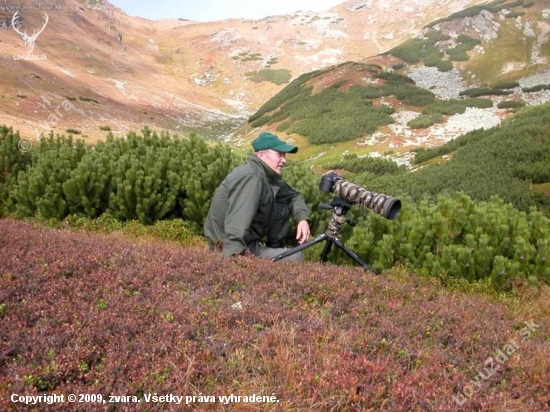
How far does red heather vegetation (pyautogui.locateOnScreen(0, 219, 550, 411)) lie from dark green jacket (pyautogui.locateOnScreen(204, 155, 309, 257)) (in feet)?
1.19

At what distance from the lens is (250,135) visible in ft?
128

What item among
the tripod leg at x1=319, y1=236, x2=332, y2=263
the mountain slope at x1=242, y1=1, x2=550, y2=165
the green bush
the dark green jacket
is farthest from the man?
the mountain slope at x1=242, y1=1, x2=550, y2=165

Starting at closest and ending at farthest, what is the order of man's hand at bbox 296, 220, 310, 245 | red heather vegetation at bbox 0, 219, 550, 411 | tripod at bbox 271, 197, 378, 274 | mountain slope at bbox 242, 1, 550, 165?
red heather vegetation at bbox 0, 219, 550, 411, tripod at bbox 271, 197, 378, 274, man's hand at bbox 296, 220, 310, 245, mountain slope at bbox 242, 1, 550, 165

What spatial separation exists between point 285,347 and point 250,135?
121ft

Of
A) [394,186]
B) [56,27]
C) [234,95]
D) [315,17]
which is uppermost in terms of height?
[315,17]

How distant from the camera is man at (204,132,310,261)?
489cm

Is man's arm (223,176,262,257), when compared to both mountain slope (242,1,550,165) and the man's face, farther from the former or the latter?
mountain slope (242,1,550,165)

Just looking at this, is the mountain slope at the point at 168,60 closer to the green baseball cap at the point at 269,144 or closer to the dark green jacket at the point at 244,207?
the dark green jacket at the point at 244,207

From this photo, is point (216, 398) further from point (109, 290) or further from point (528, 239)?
point (528, 239)

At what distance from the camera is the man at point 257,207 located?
489 cm

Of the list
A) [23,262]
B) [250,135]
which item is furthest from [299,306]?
[250,135]

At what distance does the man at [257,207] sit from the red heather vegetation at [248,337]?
1.53 feet

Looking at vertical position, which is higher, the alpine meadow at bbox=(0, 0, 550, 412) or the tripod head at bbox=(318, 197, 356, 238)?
the tripod head at bbox=(318, 197, 356, 238)

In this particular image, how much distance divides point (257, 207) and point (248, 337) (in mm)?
2127
